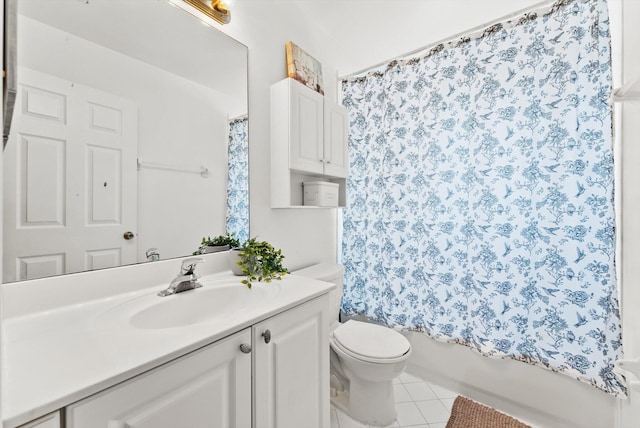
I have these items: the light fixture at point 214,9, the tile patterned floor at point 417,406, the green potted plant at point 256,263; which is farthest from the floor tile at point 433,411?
the light fixture at point 214,9

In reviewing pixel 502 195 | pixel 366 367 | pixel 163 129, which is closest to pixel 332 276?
pixel 366 367

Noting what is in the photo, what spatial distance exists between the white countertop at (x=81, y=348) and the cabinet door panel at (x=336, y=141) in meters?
1.10

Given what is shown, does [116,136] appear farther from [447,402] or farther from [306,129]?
[447,402]

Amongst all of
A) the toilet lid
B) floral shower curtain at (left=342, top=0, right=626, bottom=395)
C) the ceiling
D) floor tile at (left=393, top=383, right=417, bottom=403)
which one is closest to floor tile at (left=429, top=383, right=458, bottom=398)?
floor tile at (left=393, top=383, right=417, bottom=403)

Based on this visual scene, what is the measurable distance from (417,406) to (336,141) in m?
1.71

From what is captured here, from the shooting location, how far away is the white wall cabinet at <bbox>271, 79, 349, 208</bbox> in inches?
62.4

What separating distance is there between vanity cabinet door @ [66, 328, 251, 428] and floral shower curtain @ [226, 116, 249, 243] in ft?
2.34

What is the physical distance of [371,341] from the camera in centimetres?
157

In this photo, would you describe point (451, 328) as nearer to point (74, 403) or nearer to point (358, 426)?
point (358, 426)

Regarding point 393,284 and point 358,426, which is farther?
point 393,284

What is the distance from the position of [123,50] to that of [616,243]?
2.30 meters

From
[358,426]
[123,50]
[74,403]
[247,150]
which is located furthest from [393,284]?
[123,50]

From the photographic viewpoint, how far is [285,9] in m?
1.75

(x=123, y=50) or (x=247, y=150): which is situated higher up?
(x=123, y=50)
